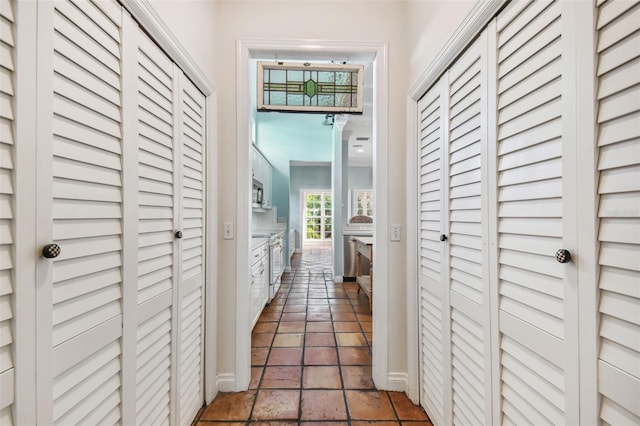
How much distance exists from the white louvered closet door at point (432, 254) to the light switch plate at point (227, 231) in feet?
3.87

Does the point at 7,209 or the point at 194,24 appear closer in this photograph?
the point at 7,209

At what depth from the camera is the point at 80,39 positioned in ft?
2.74

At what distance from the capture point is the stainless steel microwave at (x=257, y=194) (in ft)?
16.6

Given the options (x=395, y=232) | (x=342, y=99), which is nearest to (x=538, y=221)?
(x=395, y=232)

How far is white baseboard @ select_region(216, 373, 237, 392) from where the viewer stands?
73.3 inches

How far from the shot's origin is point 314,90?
6.98ft

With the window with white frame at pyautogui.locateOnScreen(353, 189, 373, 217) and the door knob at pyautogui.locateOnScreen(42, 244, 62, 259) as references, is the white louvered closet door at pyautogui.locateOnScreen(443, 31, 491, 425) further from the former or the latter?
the window with white frame at pyautogui.locateOnScreen(353, 189, 373, 217)

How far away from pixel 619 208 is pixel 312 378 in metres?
1.97

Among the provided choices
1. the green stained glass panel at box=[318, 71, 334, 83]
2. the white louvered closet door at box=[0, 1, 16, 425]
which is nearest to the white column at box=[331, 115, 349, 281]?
the green stained glass panel at box=[318, 71, 334, 83]

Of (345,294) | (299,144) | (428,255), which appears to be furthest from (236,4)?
(299,144)

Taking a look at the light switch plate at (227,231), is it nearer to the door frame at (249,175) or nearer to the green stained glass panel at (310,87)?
the door frame at (249,175)

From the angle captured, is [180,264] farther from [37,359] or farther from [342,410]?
A: [342,410]

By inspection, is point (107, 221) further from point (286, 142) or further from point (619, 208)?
point (286, 142)

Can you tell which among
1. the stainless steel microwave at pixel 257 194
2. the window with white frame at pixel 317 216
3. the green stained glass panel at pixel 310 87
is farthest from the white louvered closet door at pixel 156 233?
the window with white frame at pixel 317 216
